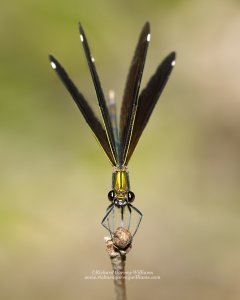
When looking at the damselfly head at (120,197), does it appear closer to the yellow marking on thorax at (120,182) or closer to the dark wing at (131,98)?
the yellow marking on thorax at (120,182)

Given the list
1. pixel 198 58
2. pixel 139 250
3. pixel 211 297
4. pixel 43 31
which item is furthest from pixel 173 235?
pixel 43 31

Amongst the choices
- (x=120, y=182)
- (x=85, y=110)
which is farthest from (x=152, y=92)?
(x=120, y=182)

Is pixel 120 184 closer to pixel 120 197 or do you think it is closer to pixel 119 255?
pixel 120 197

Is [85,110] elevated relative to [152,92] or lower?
lower

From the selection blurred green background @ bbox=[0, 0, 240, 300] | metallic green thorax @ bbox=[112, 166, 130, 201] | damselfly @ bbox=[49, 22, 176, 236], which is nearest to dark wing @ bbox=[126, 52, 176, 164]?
damselfly @ bbox=[49, 22, 176, 236]

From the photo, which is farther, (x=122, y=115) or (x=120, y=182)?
(x=122, y=115)

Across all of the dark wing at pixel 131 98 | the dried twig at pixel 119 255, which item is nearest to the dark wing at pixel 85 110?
the dark wing at pixel 131 98

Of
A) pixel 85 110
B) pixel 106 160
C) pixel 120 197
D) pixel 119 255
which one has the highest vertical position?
pixel 106 160
